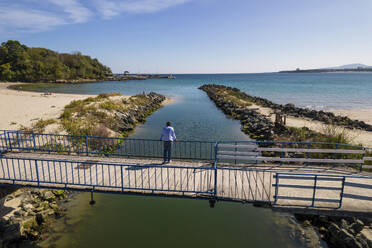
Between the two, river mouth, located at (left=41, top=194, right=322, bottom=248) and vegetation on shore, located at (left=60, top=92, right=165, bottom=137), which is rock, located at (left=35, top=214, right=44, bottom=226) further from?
vegetation on shore, located at (left=60, top=92, right=165, bottom=137)

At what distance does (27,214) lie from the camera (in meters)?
9.71

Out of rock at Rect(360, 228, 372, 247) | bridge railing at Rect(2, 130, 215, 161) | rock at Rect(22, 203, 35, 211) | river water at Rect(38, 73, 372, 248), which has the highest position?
bridge railing at Rect(2, 130, 215, 161)

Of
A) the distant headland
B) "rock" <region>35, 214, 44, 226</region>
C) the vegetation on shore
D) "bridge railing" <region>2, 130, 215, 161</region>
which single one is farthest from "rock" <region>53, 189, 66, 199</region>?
the distant headland

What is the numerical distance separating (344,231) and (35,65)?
132275 mm

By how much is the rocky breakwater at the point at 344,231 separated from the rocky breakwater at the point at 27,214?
10705 mm

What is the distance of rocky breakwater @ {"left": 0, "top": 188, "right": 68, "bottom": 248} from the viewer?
893 centimetres

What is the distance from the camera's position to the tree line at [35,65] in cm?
10527

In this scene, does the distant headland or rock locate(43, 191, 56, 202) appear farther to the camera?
the distant headland

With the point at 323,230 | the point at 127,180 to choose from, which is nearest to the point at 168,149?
the point at 127,180

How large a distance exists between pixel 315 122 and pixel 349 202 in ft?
74.9

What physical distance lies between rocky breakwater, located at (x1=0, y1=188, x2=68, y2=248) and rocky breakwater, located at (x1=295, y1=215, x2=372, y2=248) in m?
10.7

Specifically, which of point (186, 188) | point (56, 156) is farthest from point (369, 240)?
point (56, 156)

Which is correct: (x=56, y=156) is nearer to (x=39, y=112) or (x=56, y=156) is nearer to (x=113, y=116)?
(x=113, y=116)

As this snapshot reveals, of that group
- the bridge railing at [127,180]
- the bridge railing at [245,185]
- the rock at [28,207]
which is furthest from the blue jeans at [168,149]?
the rock at [28,207]
